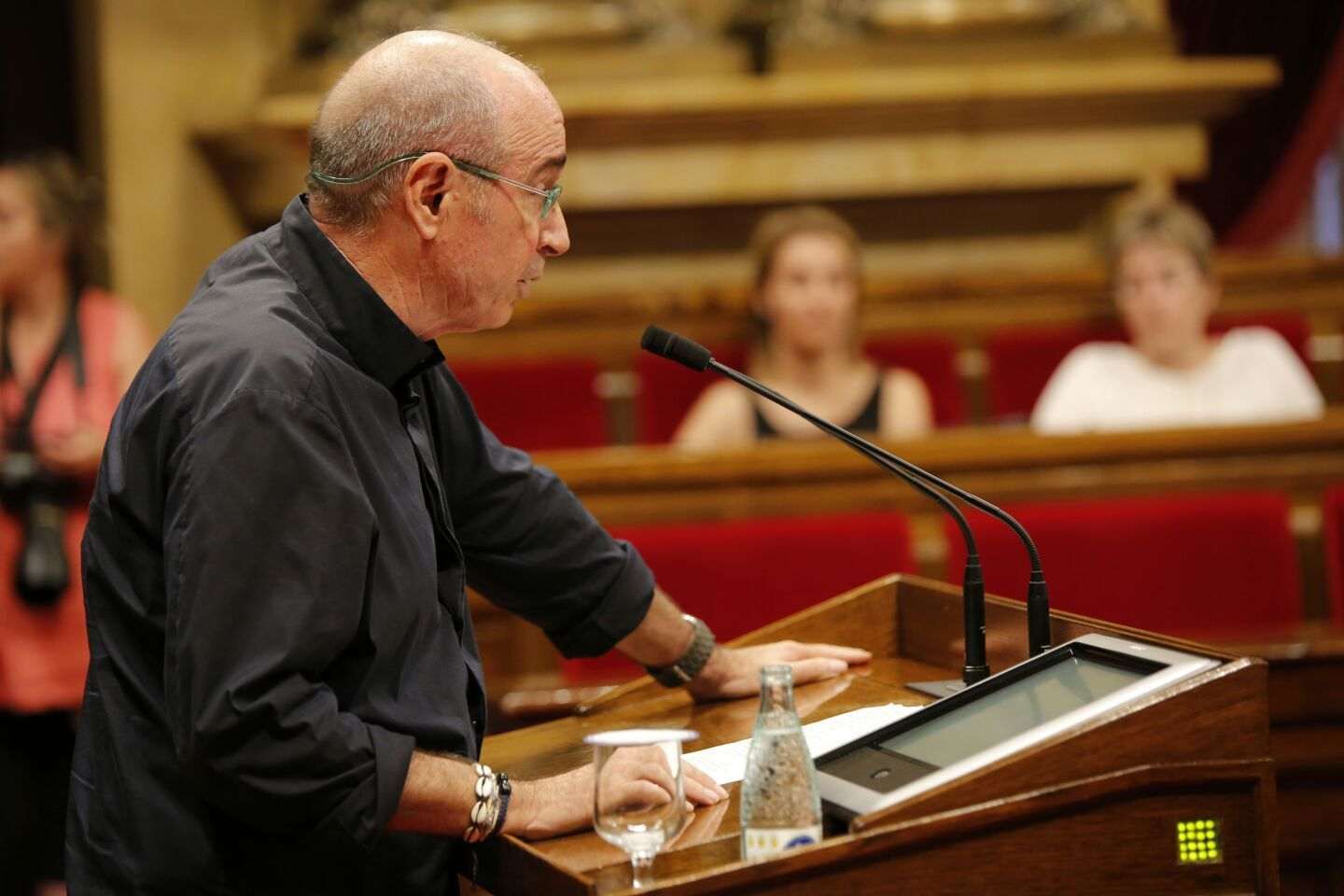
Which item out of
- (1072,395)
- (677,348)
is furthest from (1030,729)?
(1072,395)

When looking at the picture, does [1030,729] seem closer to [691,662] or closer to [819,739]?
[819,739]

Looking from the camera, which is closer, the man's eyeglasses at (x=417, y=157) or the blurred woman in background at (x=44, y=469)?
the man's eyeglasses at (x=417, y=157)

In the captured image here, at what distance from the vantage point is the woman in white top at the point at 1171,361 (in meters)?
3.42

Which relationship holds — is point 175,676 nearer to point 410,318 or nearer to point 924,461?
point 410,318

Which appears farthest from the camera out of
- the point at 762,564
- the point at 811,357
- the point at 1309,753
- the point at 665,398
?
the point at 665,398

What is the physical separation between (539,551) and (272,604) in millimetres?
495

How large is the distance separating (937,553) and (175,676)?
155 cm

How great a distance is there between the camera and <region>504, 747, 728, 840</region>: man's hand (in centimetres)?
113

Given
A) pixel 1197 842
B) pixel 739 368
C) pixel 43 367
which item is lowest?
pixel 1197 842

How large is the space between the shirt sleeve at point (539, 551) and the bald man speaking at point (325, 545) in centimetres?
17

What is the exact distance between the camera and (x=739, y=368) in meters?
3.66

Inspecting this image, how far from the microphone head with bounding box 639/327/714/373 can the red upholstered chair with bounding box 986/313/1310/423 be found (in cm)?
239

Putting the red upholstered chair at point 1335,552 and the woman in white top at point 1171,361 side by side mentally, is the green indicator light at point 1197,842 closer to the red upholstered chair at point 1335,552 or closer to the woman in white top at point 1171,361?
the red upholstered chair at point 1335,552

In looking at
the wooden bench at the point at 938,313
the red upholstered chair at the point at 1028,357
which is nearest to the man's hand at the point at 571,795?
the wooden bench at the point at 938,313
